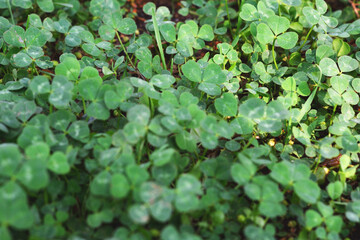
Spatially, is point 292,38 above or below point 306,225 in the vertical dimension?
above

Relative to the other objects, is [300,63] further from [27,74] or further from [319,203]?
[27,74]

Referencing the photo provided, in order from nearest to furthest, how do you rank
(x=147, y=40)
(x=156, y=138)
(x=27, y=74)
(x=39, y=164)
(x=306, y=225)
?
1. (x=39, y=164)
2. (x=306, y=225)
3. (x=156, y=138)
4. (x=27, y=74)
5. (x=147, y=40)

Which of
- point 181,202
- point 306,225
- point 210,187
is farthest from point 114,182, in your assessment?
point 306,225

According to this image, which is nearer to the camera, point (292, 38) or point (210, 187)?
point (210, 187)

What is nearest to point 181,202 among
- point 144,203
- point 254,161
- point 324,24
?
point 144,203

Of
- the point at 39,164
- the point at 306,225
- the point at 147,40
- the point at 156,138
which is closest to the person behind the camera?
the point at 39,164

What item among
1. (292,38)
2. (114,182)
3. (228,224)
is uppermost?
(292,38)

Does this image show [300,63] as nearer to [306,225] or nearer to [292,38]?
[292,38]
